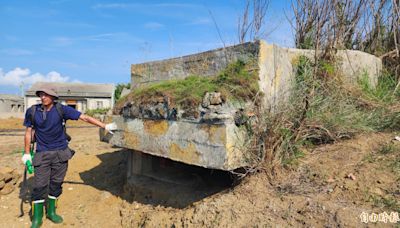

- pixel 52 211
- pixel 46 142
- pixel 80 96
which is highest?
pixel 80 96

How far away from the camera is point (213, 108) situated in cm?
283

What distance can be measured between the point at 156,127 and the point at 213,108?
0.84 meters

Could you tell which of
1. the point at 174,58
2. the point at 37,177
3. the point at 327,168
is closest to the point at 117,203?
the point at 37,177

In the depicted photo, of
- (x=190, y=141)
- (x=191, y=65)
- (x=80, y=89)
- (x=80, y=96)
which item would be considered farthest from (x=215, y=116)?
(x=80, y=89)

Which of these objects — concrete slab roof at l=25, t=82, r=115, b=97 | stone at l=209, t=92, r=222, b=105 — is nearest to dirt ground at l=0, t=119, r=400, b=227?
stone at l=209, t=92, r=222, b=105

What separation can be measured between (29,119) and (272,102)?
306cm

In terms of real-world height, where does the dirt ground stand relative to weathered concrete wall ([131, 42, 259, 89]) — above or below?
below

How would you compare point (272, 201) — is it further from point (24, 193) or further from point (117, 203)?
point (24, 193)

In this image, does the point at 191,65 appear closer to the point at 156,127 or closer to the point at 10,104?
the point at 156,127

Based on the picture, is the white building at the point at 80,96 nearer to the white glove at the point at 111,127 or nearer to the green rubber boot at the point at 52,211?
the green rubber boot at the point at 52,211

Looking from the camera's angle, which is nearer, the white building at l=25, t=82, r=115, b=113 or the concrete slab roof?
the white building at l=25, t=82, r=115, b=113

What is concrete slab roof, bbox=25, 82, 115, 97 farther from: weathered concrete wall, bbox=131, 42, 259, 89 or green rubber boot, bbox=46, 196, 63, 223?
green rubber boot, bbox=46, 196, 63, 223

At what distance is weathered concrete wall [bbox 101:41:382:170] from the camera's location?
2.74 meters

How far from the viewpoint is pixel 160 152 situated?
334 cm
